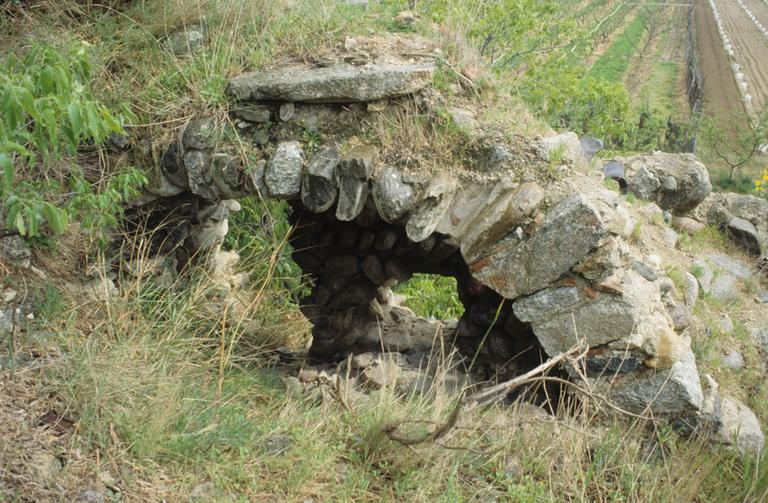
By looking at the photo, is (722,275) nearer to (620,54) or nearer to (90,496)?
(90,496)

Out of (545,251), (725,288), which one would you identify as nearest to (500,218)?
(545,251)

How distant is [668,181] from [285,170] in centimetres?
441

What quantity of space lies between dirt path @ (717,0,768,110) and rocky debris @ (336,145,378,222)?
53.5 feet

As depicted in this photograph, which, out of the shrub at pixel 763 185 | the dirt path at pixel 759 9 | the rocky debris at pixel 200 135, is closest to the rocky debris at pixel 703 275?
the rocky debris at pixel 200 135

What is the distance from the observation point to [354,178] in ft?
14.3

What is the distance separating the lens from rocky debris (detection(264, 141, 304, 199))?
4.50 meters

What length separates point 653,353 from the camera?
4.03 metres

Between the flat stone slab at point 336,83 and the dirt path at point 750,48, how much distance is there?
16.0m

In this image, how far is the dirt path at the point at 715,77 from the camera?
766 inches

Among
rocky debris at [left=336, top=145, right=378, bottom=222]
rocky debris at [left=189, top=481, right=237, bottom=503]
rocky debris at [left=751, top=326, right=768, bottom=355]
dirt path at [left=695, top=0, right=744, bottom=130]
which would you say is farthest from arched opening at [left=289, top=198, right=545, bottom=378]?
dirt path at [left=695, top=0, right=744, bottom=130]

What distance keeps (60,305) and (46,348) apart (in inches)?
14.6

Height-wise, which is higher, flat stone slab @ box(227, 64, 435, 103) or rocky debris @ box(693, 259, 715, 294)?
flat stone slab @ box(227, 64, 435, 103)

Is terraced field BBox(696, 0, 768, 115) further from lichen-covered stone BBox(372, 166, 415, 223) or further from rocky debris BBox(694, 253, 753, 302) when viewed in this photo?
lichen-covered stone BBox(372, 166, 415, 223)

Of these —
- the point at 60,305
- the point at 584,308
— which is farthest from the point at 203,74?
the point at 584,308
